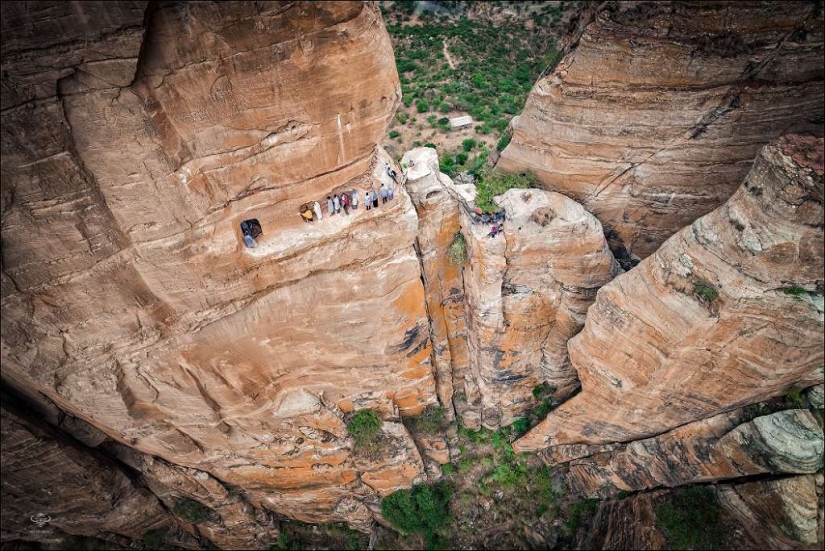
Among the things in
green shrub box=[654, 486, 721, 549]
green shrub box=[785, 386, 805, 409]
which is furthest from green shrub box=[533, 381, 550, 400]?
green shrub box=[785, 386, 805, 409]

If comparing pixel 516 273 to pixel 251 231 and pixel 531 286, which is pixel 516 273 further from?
pixel 251 231

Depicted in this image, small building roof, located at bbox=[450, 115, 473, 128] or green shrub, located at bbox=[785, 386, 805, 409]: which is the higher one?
small building roof, located at bbox=[450, 115, 473, 128]

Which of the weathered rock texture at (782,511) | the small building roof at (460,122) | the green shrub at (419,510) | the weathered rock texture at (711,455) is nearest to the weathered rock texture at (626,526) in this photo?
the weathered rock texture at (711,455)

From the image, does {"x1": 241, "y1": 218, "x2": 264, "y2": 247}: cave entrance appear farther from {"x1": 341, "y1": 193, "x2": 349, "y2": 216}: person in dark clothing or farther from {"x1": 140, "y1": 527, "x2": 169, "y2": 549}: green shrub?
{"x1": 140, "y1": 527, "x2": 169, "y2": 549}: green shrub

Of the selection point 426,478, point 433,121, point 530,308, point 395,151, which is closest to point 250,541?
point 426,478

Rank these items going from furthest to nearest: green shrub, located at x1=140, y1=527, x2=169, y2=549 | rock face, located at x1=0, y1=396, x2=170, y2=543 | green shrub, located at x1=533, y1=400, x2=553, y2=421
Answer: green shrub, located at x1=140, y1=527, x2=169, y2=549 < green shrub, located at x1=533, y1=400, x2=553, y2=421 < rock face, located at x1=0, y1=396, x2=170, y2=543

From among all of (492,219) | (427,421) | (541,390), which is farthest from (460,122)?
(427,421)
